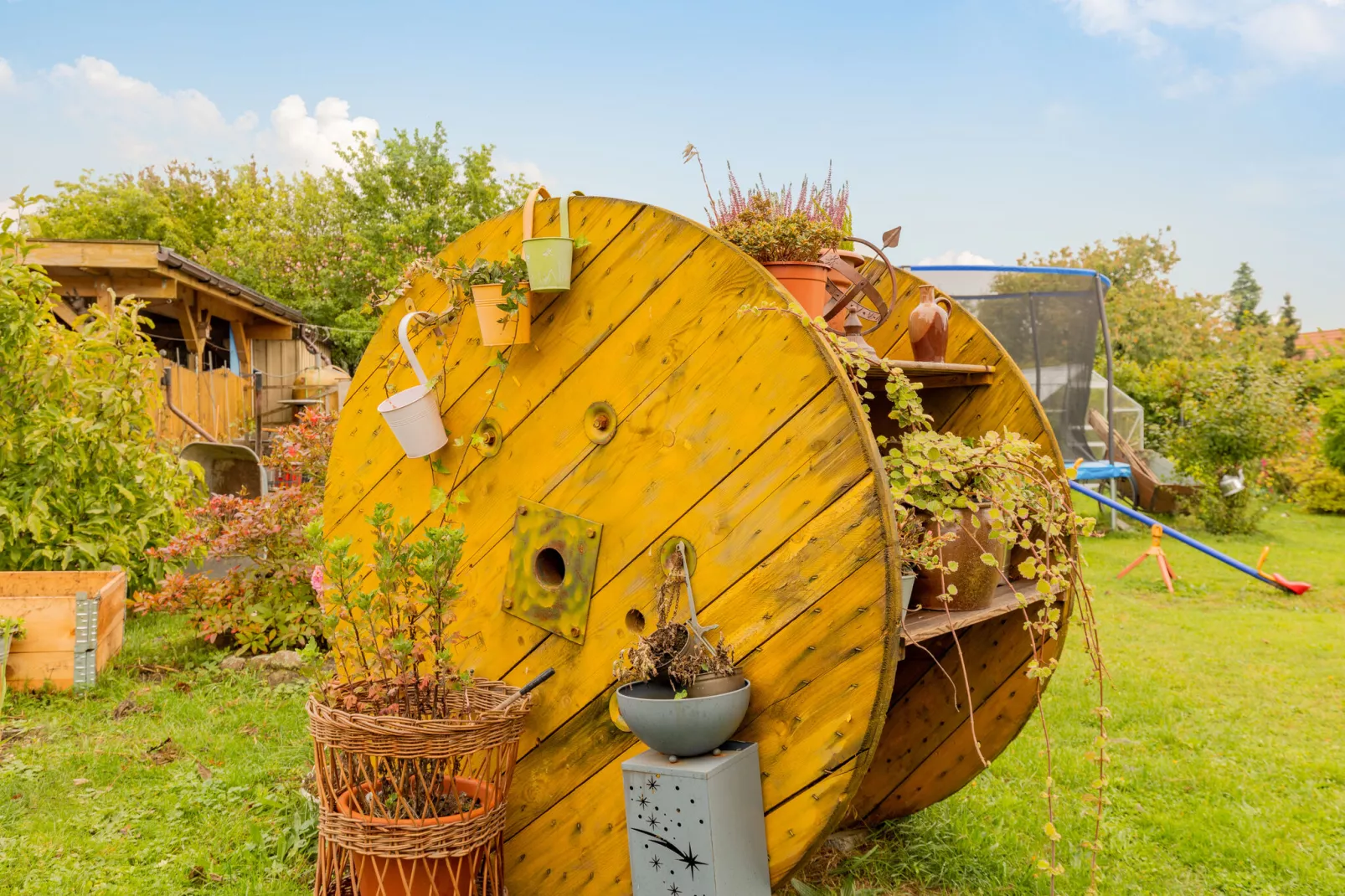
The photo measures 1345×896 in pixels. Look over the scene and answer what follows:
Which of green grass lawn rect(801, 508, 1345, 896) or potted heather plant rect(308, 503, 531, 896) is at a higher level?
potted heather plant rect(308, 503, 531, 896)

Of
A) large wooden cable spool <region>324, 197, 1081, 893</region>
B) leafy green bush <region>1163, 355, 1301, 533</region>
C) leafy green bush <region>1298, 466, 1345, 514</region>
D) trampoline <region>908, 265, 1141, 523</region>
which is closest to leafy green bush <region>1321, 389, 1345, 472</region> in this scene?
leafy green bush <region>1298, 466, 1345, 514</region>

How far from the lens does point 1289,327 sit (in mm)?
42438

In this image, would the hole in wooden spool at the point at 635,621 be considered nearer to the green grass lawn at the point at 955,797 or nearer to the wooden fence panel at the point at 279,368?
the green grass lawn at the point at 955,797

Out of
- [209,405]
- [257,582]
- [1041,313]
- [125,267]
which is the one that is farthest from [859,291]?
[209,405]

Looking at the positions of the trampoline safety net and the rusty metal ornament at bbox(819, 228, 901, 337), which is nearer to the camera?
the rusty metal ornament at bbox(819, 228, 901, 337)

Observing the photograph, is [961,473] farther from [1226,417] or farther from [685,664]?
[1226,417]

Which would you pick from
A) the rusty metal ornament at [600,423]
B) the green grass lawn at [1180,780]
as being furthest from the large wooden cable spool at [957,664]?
the rusty metal ornament at [600,423]

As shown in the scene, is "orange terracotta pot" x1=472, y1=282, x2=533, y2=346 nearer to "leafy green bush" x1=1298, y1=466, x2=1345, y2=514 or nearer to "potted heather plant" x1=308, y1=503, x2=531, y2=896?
"potted heather plant" x1=308, y1=503, x2=531, y2=896

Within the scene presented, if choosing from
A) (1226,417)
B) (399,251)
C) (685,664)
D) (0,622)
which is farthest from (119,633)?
(399,251)

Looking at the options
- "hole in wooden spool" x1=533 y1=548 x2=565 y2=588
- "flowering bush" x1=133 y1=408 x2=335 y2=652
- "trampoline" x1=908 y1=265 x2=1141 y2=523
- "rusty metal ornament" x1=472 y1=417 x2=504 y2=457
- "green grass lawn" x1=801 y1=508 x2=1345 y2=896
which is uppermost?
"trampoline" x1=908 y1=265 x2=1141 y2=523

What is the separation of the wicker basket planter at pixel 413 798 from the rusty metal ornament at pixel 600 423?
0.68 metres

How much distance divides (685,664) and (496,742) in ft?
1.71

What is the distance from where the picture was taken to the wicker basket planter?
6.82ft

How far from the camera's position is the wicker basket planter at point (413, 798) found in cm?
208
